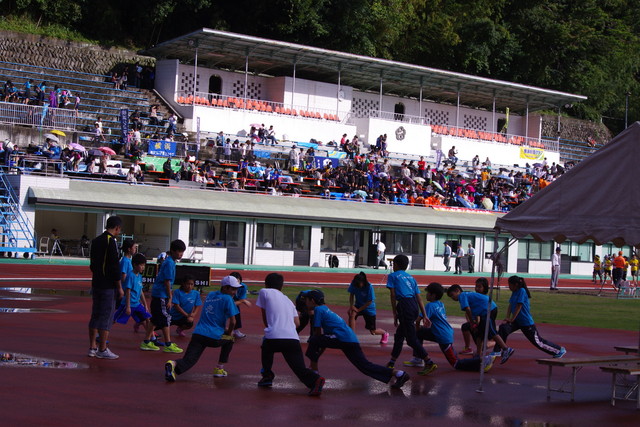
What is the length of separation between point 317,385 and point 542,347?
5.20 metres

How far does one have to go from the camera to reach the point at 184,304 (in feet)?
51.6

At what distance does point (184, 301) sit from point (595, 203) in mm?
7338

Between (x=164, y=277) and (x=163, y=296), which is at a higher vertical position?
(x=164, y=277)

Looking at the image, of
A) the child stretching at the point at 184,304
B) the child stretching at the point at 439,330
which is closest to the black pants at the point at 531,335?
the child stretching at the point at 439,330

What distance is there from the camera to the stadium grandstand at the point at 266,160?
41.7 m

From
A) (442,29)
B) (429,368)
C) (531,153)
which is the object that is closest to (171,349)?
(429,368)

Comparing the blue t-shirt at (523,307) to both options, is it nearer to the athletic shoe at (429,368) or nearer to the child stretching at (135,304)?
the athletic shoe at (429,368)

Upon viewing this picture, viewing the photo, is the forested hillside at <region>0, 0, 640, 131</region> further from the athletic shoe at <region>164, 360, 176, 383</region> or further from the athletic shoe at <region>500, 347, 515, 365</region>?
the athletic shoe at <region>164, 360, 176, 383</region>

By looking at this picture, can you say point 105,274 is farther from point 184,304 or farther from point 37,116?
point 37,116

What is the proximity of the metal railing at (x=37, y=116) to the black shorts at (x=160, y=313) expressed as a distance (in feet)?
105

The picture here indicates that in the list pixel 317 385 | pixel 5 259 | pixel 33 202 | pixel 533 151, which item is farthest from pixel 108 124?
pixel 317 385

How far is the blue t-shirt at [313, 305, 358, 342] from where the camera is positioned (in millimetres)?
12102

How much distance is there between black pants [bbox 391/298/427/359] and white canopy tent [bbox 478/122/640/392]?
Answer: 5.14 ft

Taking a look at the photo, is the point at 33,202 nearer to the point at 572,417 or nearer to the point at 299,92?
the point at 299,92
